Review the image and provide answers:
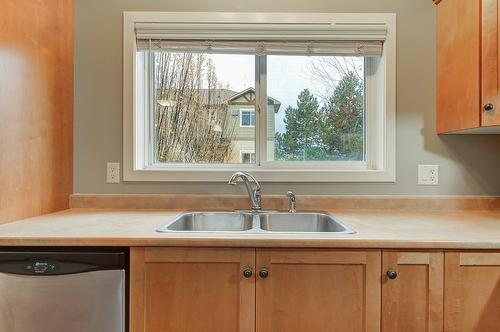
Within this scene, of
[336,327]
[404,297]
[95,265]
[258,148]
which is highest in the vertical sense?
[258,148]

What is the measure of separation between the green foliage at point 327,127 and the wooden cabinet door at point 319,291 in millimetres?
898

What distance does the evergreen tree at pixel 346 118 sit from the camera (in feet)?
6.52

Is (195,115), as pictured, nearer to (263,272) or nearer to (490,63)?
(263,272)

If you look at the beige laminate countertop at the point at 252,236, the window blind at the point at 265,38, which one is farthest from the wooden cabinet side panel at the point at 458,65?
the beige laminate countertop at the point at 252,236

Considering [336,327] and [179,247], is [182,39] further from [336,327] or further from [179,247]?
[336,327]

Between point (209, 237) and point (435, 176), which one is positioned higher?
point (435, 176)

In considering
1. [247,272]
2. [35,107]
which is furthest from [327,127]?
[35,107]

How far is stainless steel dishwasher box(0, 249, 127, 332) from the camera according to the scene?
1.16 metres

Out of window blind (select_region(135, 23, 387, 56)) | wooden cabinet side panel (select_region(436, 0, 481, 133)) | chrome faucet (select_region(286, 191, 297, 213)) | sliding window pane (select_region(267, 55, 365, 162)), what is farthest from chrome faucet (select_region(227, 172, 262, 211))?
wooden cabinet side panel (select_region(436, 0, 481, 133))

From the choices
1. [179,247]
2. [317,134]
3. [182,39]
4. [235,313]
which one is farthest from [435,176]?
[182,39]

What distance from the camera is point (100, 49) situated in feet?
6.13

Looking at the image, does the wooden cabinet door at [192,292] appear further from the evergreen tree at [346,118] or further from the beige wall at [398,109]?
the evergreen tree at [346,118]

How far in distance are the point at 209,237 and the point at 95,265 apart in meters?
0.43

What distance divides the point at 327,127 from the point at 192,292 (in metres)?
1.28
